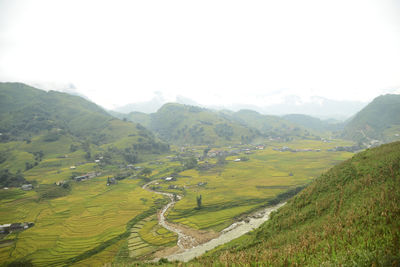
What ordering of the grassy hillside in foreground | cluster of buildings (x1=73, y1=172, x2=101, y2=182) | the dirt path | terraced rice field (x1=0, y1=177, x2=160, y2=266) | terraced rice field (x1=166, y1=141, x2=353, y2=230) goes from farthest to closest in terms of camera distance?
cluster of buildings (x1=73, y1=172, x2=101, y2=182) < terraced rice field (x1=166, y1=141, x2=353, y2=230) < the dirt path < terraced rice field (x1=0, y1=177, x2=160, y2=266) < the grassy hillside in foreground

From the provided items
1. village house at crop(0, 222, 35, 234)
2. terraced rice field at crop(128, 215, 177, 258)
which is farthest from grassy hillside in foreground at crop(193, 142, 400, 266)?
village house at crop(0, 222, 35, 234)

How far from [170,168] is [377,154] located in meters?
121

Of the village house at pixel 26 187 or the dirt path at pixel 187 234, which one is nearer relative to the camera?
the dirt path at pixel 187 234

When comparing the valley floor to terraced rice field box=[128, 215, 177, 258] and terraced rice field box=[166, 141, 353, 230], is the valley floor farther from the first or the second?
terraced rice field box=[128, 215, 177, 258]

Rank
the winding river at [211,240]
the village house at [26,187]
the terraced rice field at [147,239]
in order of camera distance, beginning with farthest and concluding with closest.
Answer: the village house at [26,187]
the terraced rice field at [147,239]
the winding river at [211,240]

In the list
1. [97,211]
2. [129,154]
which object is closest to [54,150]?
[129,154]

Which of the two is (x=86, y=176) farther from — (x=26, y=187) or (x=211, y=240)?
(x=211, y=240)

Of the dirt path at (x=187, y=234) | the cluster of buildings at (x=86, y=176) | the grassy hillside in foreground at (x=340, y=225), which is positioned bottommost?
the dirt path at (x=187, y=234)

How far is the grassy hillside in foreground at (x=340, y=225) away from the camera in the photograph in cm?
1554

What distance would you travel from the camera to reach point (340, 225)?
25.5 m

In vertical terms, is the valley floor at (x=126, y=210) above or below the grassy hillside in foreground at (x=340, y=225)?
below

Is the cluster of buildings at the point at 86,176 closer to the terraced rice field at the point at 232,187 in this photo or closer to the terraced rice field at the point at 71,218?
the terraced rice field at the point at 71,218

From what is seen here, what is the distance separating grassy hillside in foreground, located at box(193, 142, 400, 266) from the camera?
15539 mm

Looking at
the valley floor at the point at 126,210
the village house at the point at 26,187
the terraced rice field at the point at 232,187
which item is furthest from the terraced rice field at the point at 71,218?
the terraced rice field at the point at 232,187
